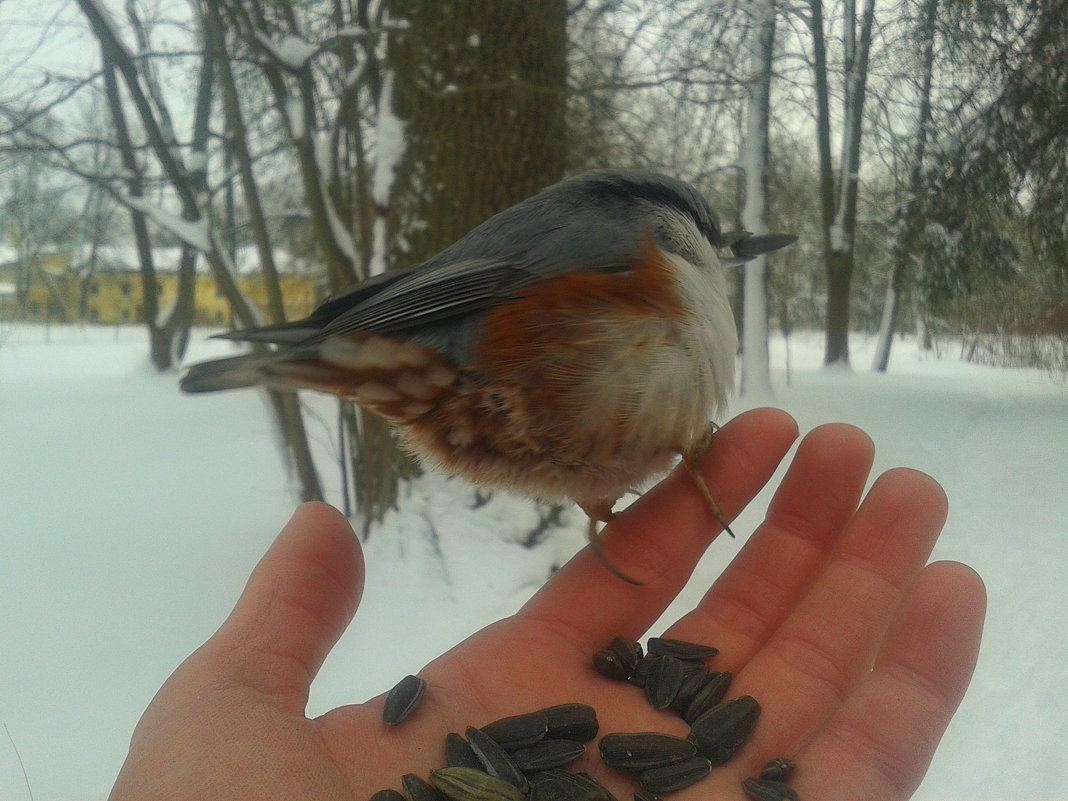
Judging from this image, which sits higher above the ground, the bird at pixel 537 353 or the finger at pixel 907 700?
the bird at pixel 537 353

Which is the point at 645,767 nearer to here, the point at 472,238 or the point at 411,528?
the point at 472,238

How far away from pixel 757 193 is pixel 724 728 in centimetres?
200

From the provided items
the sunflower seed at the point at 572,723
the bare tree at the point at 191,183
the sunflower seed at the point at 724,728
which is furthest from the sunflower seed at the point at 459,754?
the bare tree at the point at 191,183

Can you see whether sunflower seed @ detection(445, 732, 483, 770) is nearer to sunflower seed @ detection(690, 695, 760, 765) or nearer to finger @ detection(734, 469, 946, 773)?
sunflower seed @ detection(690, 695, 760, 765)

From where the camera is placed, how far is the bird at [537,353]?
2.97 ft

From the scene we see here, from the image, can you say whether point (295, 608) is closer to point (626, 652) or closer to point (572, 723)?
point (572, 723)

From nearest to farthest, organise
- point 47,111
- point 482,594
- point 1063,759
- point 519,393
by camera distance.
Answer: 1. point 519,393
2. point 1063,759
3. point 482,594
4. point 47,111

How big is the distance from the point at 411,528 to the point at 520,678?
135 cm

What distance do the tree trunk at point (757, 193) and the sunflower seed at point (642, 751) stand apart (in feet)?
4.91

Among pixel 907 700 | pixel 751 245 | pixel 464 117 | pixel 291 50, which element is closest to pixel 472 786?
pixel 907 700

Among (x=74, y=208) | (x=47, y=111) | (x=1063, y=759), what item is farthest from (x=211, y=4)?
(x=1063, y=759)

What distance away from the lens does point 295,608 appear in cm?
100

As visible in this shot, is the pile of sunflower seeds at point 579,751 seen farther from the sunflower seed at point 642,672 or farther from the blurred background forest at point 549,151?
the blurred background forest at point 549,151

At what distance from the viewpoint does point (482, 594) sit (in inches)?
83.6
